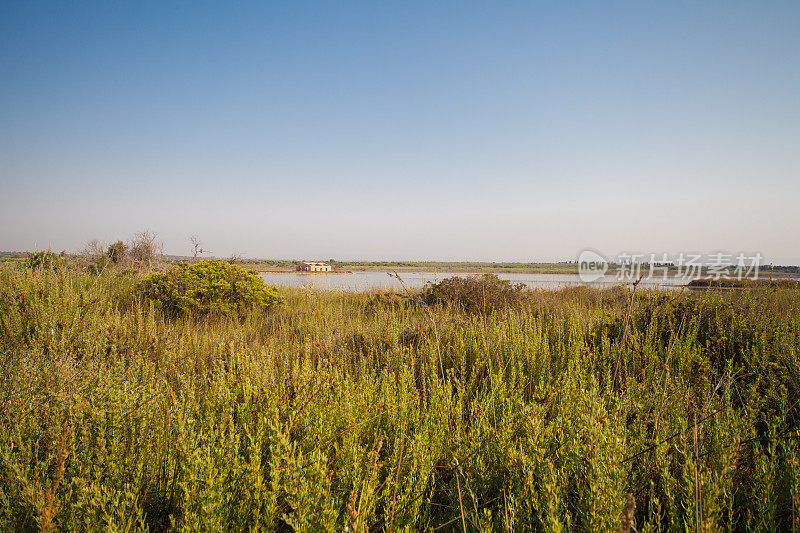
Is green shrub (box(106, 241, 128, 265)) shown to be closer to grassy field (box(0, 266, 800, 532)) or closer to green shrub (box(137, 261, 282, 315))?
green shrub (box(137, 261, 282, 315))

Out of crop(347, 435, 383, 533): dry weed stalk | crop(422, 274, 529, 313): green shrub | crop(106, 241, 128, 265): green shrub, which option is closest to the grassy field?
crop(347, 435, 383, 533): dry weed stalk

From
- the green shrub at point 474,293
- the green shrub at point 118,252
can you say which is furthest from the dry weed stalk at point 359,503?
the green shrub at point 118,252

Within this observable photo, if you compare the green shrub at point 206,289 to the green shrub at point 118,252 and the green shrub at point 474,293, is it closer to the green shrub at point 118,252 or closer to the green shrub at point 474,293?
the green shrub at point 474,293

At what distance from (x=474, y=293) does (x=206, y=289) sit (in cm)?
644

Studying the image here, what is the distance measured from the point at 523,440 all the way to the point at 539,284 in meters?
14.0

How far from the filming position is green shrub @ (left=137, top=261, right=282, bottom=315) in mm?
8508

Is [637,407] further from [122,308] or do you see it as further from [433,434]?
[122,308]

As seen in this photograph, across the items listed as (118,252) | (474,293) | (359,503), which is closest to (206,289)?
(474,293)

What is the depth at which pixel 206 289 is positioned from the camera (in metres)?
8.53

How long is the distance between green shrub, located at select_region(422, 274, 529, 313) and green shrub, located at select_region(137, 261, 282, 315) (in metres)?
4.57

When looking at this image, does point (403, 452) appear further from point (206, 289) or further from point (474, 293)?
point (474, 293)

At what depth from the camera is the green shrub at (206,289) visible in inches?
335

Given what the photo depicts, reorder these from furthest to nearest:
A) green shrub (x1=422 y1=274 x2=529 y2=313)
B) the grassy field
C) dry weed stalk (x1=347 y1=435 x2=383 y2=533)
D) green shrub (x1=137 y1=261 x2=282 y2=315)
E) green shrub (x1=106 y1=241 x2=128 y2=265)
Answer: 1. green shrub (x1=106 y1=241 x2=128 y2=265)
2. green shrub (x1=422 y1=274 x2=529 y2=313)
3. green shrub (x1=137 y1=261 x2=282 y2=315)
4. the grassy field
5. dry weed stalk (x1=347 y1=435 x2=383 y2=533)

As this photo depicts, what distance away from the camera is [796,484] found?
1.72 meters
